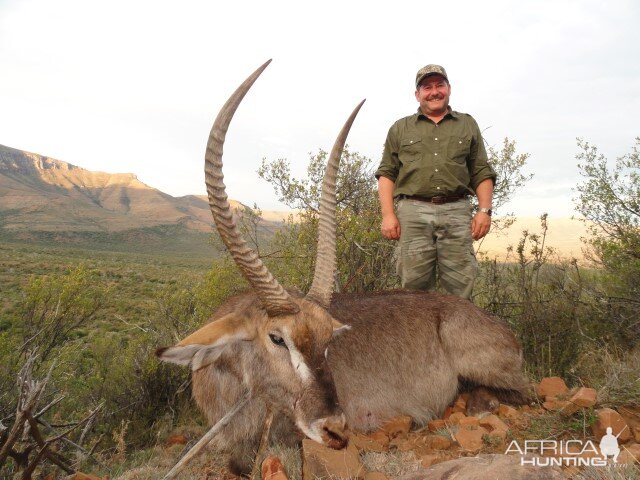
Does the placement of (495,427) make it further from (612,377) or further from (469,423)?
(612,377)

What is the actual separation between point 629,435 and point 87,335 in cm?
1591

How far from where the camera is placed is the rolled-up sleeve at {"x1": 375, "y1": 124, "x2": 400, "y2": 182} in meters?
5.77

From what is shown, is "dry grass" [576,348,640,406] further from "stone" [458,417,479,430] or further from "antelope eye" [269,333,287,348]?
"antelope eye" [269,333,287,348]

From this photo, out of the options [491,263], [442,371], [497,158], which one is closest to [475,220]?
[442,371]

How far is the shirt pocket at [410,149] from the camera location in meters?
5.48

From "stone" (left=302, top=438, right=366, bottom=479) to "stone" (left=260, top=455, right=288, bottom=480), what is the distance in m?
0.16

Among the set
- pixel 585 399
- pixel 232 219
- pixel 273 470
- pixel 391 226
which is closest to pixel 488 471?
pixel 273 470

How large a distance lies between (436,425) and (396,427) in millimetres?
384

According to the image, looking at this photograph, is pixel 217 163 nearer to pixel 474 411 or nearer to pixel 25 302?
pixel 474 411

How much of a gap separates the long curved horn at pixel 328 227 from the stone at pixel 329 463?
1.29 meters

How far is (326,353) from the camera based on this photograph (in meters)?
3.75

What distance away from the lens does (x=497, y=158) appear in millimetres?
11781

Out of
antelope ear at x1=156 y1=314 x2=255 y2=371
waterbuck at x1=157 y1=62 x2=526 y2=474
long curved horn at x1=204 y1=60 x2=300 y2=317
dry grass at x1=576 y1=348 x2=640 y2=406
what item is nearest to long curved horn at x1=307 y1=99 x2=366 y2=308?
waterbuck at x1=157 y1=62 x2=526 y2=474

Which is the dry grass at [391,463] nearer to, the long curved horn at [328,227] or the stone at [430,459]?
the stone at [430,459]
